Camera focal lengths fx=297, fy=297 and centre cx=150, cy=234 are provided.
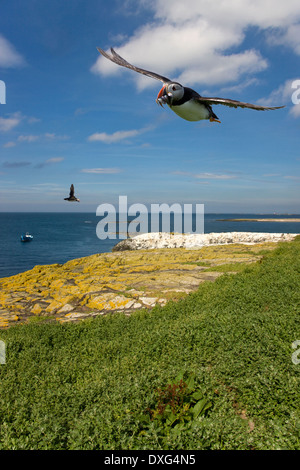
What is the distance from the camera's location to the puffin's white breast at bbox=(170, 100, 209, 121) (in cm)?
402

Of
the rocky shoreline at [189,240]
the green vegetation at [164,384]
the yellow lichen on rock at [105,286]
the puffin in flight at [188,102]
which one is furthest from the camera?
the rocky shoreline at [189,240]

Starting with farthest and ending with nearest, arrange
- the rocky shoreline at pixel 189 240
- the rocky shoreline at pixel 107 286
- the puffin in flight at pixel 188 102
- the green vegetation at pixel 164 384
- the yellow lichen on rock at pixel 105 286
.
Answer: the rocky shoreline at pixel 189 240 → the yellow lichen on rock at pixel 105 286 → the rocky shoreline at pixel 107 286 → the green vegetation at pixel 164 384 → the puffin in flight at pixel 188 102

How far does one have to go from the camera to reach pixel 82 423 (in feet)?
15.1

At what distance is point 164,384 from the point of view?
568 centimetres

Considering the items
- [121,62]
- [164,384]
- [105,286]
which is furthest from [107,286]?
[121,62]

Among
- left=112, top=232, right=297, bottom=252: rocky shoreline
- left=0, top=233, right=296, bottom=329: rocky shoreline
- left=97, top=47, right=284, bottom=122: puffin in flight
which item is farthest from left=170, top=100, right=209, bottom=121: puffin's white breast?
left=112, top=232, right=297, bottom=252: rocky shoreline

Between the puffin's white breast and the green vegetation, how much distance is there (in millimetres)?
4512

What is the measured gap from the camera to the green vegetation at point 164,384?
441cm

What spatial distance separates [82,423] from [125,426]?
67 centimetres

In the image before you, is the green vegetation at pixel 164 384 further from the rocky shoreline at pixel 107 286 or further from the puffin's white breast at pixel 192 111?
the puffin's white breast at pixel 192 111

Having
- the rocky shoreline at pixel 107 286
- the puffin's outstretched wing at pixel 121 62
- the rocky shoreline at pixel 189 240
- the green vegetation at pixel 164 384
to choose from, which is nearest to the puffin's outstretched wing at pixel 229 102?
the puffin's outstretched wing at pixel 121 62

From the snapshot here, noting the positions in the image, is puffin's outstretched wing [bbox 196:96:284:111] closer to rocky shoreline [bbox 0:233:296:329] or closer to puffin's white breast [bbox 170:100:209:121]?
puffin's white breast [bbox 170:100:209:121]

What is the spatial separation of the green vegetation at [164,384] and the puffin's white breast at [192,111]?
451 centimetres
